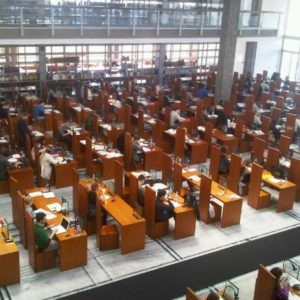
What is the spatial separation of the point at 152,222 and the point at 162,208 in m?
0.44

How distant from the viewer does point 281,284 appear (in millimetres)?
7004

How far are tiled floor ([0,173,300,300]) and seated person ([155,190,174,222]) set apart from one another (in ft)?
1.88

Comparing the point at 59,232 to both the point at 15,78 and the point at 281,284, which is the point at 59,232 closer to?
the point at 281,284

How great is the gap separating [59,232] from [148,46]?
56.7ft

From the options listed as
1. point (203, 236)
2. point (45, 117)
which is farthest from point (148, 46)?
point (203, 236)

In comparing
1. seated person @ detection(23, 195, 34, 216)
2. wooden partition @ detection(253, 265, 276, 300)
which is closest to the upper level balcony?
seated person @ detection(23, 195, 34, 216)

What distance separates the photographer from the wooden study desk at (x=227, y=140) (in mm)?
15141

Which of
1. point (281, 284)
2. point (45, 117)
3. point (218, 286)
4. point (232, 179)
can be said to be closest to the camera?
point (281, 284)

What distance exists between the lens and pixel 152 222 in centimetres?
995

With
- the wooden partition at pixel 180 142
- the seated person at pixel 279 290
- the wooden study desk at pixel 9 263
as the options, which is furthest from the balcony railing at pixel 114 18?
the seated person at pixel 279 290

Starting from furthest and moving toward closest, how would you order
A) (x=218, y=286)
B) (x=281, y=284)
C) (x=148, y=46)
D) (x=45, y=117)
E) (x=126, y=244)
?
(x=148, y=46), (x=45, y=117), (x=126, y=244), (x=218, y=286), (x=281, y=284)

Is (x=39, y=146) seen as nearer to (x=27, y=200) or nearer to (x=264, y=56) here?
(x=27, y=200)

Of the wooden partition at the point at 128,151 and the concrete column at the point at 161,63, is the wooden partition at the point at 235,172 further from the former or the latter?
the concrete column at the point at 161,63

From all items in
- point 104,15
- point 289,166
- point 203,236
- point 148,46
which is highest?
point 104,15
